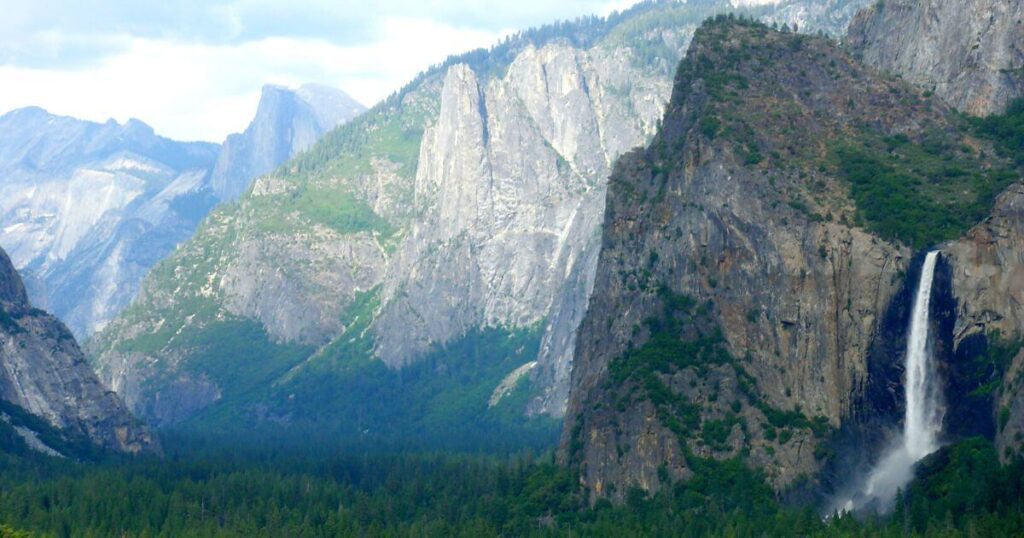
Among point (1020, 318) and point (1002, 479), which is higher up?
point (1020, 318)

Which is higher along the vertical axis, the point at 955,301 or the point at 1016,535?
the point at 955,301

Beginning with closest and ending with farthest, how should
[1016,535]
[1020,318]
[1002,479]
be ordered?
[1016,535]
[1002,479]
[1020,318]

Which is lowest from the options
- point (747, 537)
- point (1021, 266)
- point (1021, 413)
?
point (747, 537)

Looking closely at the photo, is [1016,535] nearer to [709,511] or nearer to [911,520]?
[911,520]

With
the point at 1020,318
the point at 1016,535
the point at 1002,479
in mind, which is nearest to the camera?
the point at 1016,535

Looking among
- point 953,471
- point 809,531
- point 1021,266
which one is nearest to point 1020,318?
point 1021,266

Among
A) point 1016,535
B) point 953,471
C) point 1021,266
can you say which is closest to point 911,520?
point 953,471

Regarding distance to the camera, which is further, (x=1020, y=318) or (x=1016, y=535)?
(x=1020, y=318)

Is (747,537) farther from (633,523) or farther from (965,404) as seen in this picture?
(965,404)
